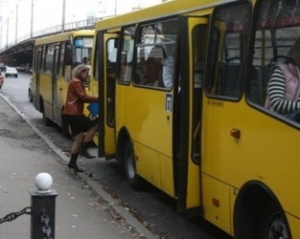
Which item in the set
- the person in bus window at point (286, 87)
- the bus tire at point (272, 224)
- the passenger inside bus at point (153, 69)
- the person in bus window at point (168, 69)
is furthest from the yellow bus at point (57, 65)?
the person in bus window at point (286, 87)

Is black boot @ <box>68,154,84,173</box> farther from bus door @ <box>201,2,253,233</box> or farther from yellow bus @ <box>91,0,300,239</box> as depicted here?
bus door @ <box>201,2,253,233</box>

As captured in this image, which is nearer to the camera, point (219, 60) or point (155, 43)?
point (219, 60)

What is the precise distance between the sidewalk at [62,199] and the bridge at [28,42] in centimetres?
1582

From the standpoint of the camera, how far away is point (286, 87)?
466 cm

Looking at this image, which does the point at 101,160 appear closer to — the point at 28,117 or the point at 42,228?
the point at 42,228

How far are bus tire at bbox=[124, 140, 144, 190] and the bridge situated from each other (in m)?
18.2

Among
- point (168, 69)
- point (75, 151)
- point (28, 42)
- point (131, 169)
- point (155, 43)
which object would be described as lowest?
point (131, 169)

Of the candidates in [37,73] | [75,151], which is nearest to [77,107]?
[75,151]

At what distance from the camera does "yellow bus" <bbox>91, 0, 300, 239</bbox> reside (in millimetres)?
4656

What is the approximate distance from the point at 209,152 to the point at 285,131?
146 centimetres

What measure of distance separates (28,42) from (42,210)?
315 feet

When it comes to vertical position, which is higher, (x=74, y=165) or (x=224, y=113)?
(x=224, y=113)

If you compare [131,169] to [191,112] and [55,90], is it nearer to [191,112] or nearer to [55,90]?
[191,112]

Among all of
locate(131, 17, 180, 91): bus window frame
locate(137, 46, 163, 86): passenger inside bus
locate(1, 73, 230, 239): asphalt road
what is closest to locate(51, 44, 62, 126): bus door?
locate(1, 73, 230, 239): asphalt road
